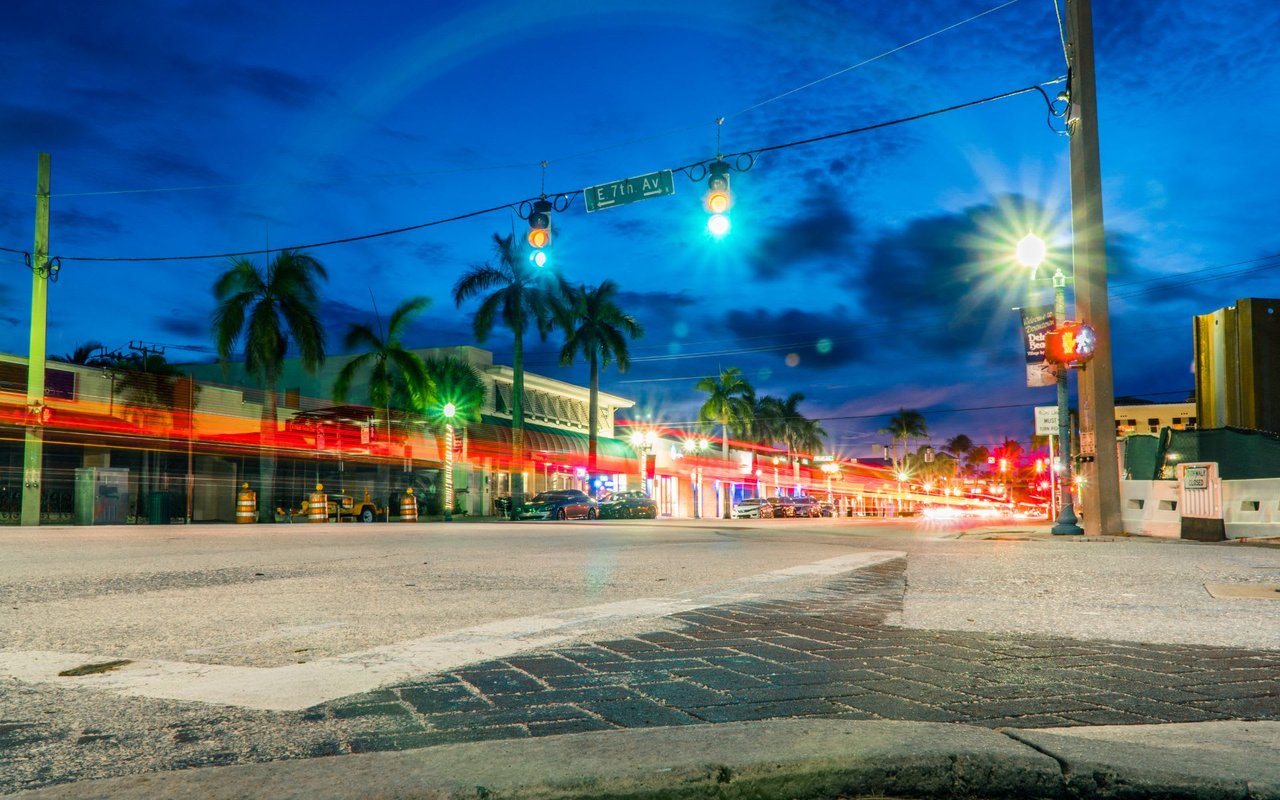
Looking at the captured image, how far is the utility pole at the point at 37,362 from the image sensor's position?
79.0 feet

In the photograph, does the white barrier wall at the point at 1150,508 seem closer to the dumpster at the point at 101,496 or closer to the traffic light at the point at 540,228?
the traffic light at the point at 540,228

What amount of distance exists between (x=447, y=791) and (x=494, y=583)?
6432 mm

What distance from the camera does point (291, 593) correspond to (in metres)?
7.84

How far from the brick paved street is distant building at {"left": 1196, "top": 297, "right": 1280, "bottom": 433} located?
1560 centimetres

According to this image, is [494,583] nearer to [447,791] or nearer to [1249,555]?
[447,791]

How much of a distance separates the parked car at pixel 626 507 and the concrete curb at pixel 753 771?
129 feet

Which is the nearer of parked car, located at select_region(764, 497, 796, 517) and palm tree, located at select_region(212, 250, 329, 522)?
palm tree, located at select_region(212, 250, 329, 522)

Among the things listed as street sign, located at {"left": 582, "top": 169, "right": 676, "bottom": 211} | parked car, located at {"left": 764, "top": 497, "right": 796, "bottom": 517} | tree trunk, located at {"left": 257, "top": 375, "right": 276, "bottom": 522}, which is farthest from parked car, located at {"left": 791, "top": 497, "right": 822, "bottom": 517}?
street sign, located at {"left": 582, "top": 169, "right": 676, "bottom": 211}

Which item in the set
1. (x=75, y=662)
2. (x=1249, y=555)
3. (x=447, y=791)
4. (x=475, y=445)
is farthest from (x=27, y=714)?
(x=475, y=445)

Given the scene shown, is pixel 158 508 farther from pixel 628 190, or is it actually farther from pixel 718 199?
pixel 718 199

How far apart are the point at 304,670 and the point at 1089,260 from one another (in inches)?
750

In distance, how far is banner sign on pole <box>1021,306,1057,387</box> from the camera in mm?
20906

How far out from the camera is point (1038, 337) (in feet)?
68.5

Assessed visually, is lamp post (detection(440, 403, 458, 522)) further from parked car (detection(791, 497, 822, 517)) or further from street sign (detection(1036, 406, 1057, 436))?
street sign (detection(1036, 406, 1057, 436))
